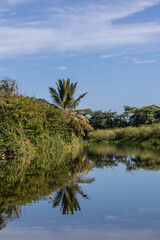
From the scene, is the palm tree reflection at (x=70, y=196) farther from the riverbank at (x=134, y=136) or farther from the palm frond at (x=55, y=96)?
the riverbank at (x=134, y=136)

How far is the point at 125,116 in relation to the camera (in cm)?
6034

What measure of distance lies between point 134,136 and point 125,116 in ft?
53.1

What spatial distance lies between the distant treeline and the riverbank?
8.32 m

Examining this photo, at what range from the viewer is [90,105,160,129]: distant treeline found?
5666cm

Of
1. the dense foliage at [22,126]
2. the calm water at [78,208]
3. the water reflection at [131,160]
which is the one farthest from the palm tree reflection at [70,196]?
the dense foliage at [22,126]

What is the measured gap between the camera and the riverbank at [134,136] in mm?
38281

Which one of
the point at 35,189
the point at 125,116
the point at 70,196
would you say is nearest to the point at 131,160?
the point at 35,189

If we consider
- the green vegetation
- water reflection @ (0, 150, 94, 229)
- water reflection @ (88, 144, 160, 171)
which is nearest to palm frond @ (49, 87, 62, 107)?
the green vegetation

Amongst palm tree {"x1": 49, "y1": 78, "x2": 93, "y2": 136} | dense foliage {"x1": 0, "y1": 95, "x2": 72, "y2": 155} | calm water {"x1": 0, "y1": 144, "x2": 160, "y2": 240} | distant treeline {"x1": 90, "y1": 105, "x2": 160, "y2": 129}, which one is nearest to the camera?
calm water {"x1": 0, "y1": 144, "x2": 160, "y2": 240}

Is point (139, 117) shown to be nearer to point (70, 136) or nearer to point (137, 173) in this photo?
point (70, 136)

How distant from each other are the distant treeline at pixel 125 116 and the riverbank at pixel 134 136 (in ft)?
27.3

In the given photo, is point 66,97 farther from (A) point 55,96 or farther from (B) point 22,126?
(B) point 22,126

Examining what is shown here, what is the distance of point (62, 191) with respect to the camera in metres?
7.96

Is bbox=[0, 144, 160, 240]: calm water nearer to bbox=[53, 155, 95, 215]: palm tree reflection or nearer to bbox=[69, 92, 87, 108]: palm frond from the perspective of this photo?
bbox=[53, 155, 95, 215]: palm tree reflection
